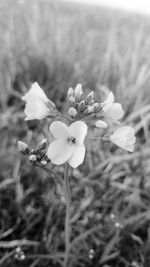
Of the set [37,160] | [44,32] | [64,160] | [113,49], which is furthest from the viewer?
[44,32]

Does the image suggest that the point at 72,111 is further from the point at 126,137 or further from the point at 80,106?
the point at 126,137

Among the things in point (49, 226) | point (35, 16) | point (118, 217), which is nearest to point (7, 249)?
point (49, 226)

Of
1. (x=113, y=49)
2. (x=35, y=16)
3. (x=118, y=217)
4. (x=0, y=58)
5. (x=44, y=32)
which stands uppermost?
(x=35, y=16)

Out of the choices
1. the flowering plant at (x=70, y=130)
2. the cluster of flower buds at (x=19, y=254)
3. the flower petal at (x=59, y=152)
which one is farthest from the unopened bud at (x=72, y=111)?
the cluster of flower buds at (x=19, y=254)

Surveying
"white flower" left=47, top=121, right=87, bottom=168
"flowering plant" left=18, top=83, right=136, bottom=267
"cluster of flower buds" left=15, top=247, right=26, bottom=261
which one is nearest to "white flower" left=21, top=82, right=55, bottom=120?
"flowering plant" left=18, top=83, right=136, bottom=267

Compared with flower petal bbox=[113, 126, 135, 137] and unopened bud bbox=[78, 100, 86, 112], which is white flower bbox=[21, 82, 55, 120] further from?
flower petal bbox=[113, 126, 135, 137]

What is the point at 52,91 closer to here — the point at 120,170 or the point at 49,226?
the point at 120,170
